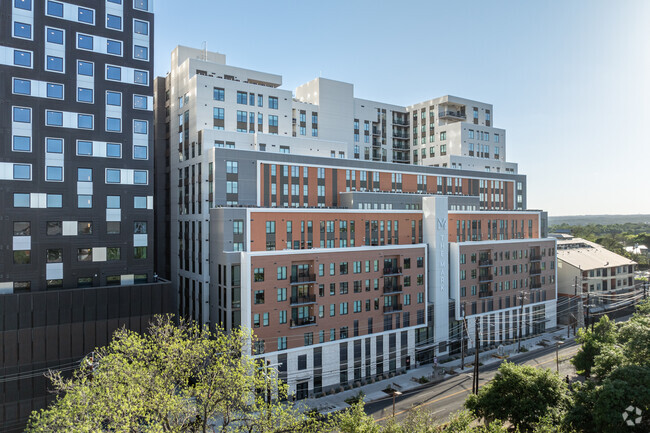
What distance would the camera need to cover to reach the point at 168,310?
5600 centimetres

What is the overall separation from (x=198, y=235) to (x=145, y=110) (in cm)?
1993

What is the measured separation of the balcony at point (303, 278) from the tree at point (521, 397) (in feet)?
88.6

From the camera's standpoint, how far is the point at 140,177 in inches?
2270

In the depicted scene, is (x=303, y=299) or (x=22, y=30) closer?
(x=22, y=30)

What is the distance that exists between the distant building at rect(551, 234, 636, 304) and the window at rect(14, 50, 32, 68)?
101 m

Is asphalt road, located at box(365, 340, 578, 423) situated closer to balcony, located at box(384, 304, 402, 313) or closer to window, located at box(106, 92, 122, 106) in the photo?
balcony, located at box(384, 304, 402, 313)

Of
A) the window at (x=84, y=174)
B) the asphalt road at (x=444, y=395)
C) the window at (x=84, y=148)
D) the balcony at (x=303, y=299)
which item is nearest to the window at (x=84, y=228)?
the window at (x=84, y=174)

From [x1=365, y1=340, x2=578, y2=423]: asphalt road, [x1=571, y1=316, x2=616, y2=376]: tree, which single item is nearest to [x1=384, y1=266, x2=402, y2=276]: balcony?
[x1=365, y1=340, x2=578, y2=423]: asphalt road

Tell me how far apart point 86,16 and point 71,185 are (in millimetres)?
20930

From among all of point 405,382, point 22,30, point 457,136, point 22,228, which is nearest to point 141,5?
point 22,30

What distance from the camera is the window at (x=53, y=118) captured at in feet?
172

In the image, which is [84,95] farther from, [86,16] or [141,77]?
[86,16]

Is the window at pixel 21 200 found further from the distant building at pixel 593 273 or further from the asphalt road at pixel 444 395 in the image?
the distant building at pixel 593 273

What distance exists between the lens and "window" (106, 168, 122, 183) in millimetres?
55562
